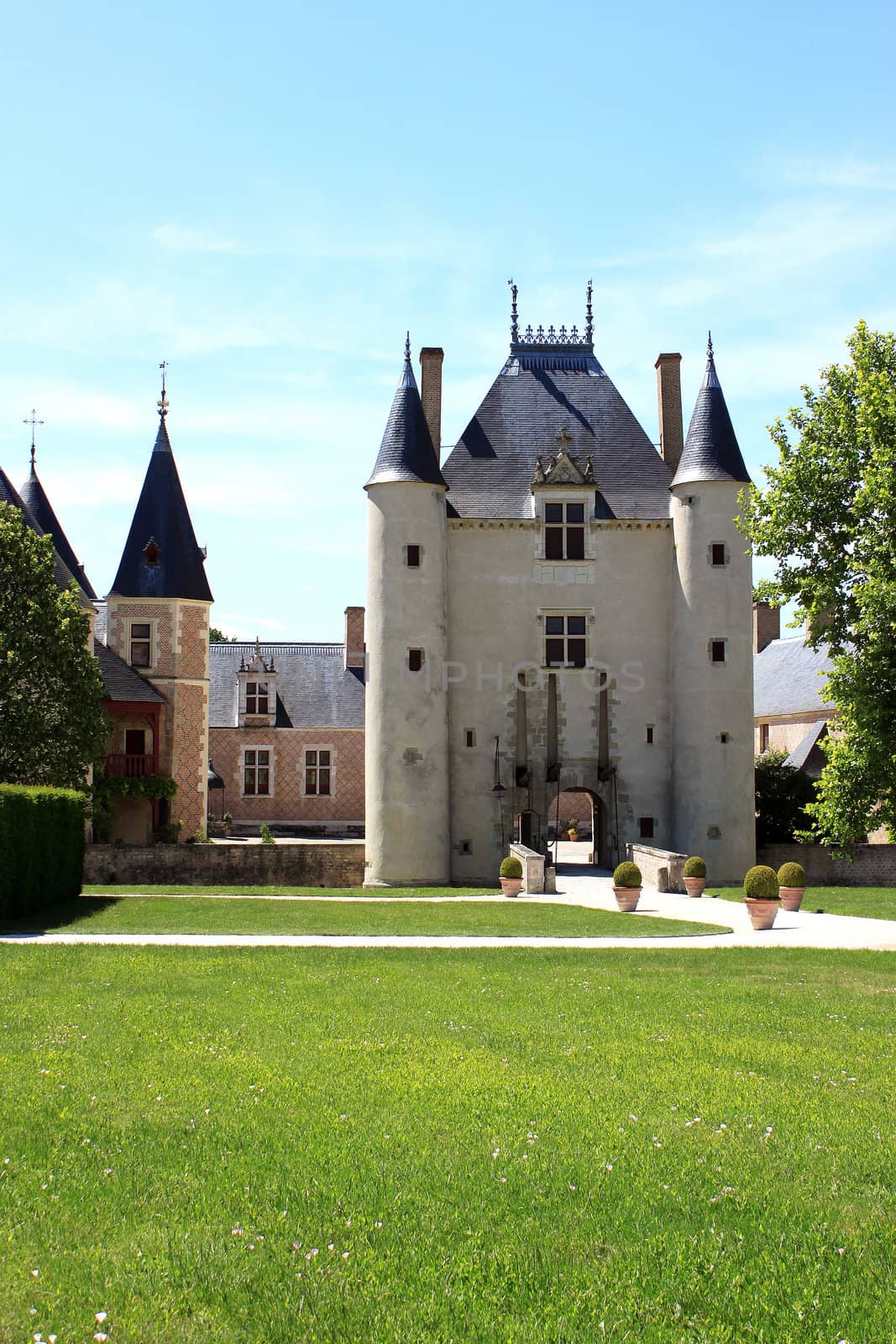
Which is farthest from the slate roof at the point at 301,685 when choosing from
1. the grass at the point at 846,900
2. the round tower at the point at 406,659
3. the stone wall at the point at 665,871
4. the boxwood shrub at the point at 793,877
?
the boxwood shrub at the point at 793,877

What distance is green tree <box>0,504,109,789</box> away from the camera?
26141mm

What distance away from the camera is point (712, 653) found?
31609 millimetres

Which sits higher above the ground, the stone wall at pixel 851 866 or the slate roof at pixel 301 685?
the slate roof at pixel 301 685

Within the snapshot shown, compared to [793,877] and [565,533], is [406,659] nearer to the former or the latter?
[565,533]

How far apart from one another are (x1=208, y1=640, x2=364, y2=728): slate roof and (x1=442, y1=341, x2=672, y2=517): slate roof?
16092 millimetres

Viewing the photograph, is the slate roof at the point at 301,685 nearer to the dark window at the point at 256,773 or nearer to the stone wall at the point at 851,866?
the dark window at the point at 256,773

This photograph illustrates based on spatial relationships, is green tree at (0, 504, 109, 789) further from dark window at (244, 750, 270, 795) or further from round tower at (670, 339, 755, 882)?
dark window at (244, 750, 270, 795)

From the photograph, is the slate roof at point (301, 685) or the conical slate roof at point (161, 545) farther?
the slate roof at point (301, 685)

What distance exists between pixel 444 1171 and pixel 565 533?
28006 mm

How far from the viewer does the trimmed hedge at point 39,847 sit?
18.5 m

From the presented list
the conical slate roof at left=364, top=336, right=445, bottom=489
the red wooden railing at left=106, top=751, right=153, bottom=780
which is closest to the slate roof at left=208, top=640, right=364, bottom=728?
the red wooden railing at left=106, top=751, right=153, bottom=780

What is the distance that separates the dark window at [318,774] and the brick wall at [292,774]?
0.53 feet

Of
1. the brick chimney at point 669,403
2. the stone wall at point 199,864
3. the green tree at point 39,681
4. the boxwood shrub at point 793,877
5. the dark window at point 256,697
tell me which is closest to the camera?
the boxwood shrub at point 793,877

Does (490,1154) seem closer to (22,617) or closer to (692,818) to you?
(22,617)
